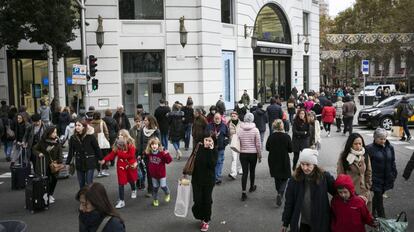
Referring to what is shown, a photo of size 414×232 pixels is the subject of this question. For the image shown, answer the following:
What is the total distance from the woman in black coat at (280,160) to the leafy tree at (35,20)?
13411 millimetres

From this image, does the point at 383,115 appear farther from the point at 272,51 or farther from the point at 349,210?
the point at 349,210

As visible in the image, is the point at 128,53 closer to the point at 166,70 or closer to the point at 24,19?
the point at 166,70

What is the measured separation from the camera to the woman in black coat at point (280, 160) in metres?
9.09

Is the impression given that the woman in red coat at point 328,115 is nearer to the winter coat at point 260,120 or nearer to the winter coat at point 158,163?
the winter coat at point 260,120

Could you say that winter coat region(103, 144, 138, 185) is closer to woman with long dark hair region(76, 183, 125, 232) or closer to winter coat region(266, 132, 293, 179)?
winter coat region(266, 132, 293, 179)

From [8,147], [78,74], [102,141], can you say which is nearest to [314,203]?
[102,141]

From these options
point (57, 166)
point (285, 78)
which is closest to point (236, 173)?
point (57, 166)

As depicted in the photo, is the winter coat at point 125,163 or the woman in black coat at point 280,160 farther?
the winter coat at point 125,163

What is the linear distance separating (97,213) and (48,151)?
18.3ft

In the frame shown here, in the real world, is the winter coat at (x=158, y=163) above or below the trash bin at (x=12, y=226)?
below

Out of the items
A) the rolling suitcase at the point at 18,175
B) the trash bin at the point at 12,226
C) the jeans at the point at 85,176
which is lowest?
the rolling suitcase at the point at 18,175

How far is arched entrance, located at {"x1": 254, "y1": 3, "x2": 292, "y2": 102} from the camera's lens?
33.4 m

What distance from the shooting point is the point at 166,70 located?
26.2 m

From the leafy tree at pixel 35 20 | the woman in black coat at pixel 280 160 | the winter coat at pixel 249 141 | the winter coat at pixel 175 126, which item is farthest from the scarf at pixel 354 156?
the leafy tree at pixel 35 20
